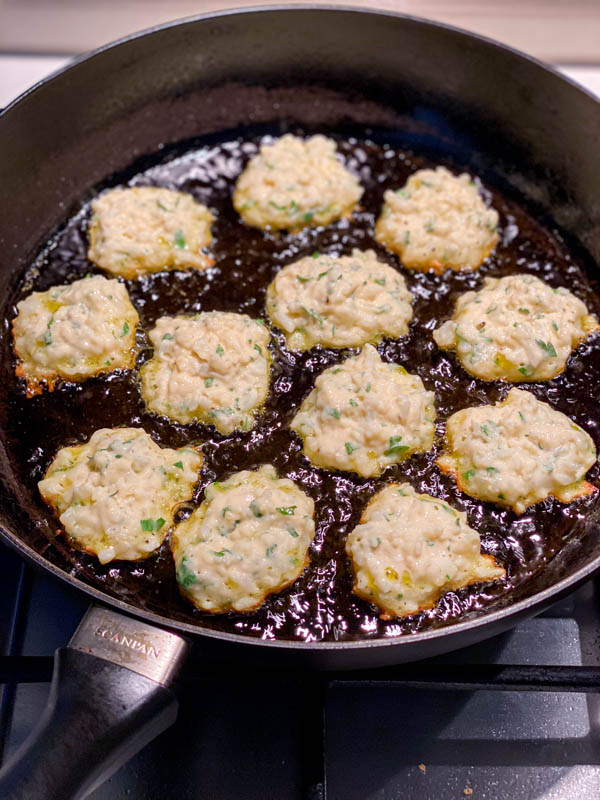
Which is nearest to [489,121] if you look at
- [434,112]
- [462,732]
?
[434,112]

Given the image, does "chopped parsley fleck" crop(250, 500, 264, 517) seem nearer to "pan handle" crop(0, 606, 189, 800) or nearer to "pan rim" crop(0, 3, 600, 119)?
"pan handle" crop(0, 606, 189, 800)

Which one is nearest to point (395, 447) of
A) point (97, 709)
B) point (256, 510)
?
point (256, 510)

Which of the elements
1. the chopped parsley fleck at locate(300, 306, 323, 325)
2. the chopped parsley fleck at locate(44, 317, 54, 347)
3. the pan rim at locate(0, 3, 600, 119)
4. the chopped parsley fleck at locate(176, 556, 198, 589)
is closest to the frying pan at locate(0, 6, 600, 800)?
the pan rim at locate(0, 3, 600, 119)

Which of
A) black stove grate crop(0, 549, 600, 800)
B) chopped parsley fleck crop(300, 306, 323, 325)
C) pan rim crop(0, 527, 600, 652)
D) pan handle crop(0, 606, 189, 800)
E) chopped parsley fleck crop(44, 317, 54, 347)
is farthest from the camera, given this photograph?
chopped parsley fleck crop(300, 306, 323, 325)

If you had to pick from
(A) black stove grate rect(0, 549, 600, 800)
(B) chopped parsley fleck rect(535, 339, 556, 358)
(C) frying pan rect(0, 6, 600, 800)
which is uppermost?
(C) frying pan rect(0, 6, 600, 800)

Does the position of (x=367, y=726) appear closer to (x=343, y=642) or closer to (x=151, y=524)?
(x=343, y=642)

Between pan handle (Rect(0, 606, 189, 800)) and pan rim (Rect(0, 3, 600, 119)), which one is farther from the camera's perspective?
pan rim (Rect(0, 3, 600, 119))

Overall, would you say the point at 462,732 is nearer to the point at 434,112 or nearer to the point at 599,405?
the point at 599,405
